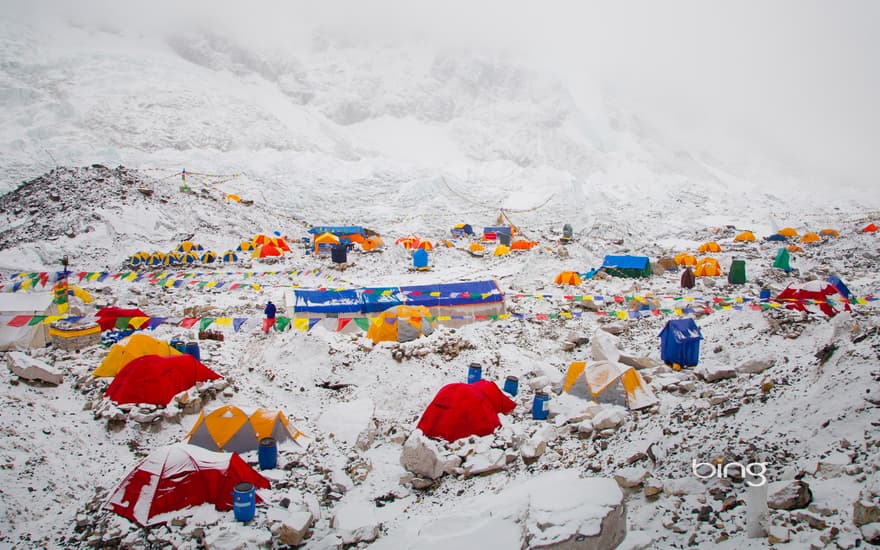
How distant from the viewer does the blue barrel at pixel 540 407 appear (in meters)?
8.51

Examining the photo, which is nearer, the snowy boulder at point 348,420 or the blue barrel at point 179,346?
the snowy boulder at point 348,420

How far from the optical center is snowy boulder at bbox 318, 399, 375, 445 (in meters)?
8.36

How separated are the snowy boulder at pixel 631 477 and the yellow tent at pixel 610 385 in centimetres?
318

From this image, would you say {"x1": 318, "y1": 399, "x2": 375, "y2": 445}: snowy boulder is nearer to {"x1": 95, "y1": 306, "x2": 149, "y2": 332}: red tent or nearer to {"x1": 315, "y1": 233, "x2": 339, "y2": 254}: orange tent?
{"x1": 95, "y1": 306, "x2": 149, "y2": 332}: red tent

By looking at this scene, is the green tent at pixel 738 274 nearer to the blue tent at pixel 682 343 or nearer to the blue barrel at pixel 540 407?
the blue tent at pixel 682 343

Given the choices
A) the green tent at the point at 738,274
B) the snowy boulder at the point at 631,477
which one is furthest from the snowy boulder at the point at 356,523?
the green tent at the point at 738,274

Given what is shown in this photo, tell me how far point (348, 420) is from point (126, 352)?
4585mm

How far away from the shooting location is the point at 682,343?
1026cm

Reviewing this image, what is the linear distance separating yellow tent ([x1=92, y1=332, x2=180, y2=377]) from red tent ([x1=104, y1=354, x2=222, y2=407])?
89cm

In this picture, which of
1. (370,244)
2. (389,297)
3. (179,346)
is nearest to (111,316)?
(179,346)

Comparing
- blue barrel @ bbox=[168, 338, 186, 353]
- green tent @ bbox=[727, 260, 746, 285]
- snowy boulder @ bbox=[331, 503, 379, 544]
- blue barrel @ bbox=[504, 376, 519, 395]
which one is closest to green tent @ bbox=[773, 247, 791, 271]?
green tent @ bbox=[727, 260, 746, 285]

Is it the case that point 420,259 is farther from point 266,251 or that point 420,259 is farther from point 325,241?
point 266,251

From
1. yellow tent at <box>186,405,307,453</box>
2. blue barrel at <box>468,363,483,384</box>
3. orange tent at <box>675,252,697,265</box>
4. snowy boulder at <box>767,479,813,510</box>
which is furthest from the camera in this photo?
orange tent at <box>675,252,697,265</box>

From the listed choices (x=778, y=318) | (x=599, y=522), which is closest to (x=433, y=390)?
(x=599, y=522)
